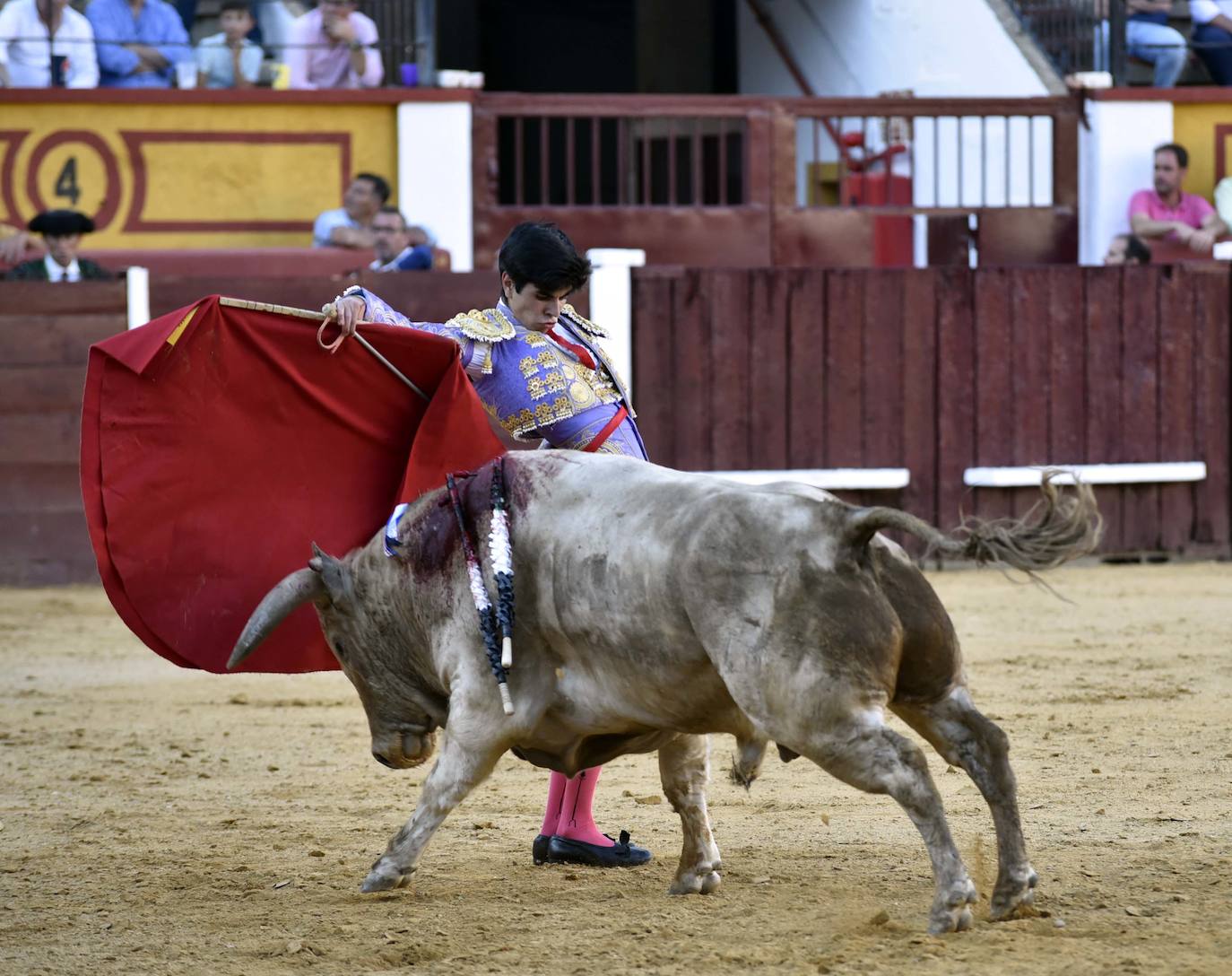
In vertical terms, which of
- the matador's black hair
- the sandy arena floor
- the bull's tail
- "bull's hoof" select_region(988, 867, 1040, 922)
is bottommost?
the sandy arena floor

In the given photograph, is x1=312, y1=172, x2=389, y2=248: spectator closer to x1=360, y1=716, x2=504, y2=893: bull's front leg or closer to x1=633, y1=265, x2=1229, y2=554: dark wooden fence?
x1=633, y1=265, x2=1229, y2=554: dark wooden fence

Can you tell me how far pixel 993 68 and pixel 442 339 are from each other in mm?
7885

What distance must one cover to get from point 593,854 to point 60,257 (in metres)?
5.70

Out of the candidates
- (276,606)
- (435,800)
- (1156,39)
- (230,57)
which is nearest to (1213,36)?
(1156,39)

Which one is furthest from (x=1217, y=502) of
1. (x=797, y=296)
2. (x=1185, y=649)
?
(x=1185, y=649)

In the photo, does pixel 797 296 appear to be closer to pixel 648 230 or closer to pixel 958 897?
pixel 648 230

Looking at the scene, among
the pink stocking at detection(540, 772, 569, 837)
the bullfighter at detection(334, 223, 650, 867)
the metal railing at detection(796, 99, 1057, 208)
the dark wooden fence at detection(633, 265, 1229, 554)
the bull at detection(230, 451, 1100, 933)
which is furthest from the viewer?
the metal railing at detection(796, 99, 1057, 208)

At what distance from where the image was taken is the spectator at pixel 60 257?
27.6ft

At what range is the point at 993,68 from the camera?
1071 cm

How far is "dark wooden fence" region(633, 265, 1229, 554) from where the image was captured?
8594 millimetres

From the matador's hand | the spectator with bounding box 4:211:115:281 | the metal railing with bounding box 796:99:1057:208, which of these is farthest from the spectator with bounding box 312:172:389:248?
the matador's hand

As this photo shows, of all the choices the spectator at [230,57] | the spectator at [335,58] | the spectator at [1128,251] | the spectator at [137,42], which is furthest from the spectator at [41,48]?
the spectator at [1128,251]

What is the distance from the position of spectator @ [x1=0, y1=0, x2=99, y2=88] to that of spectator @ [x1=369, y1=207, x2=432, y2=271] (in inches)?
76.6

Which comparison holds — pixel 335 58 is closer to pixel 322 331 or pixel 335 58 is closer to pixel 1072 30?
pixel 1072 30
